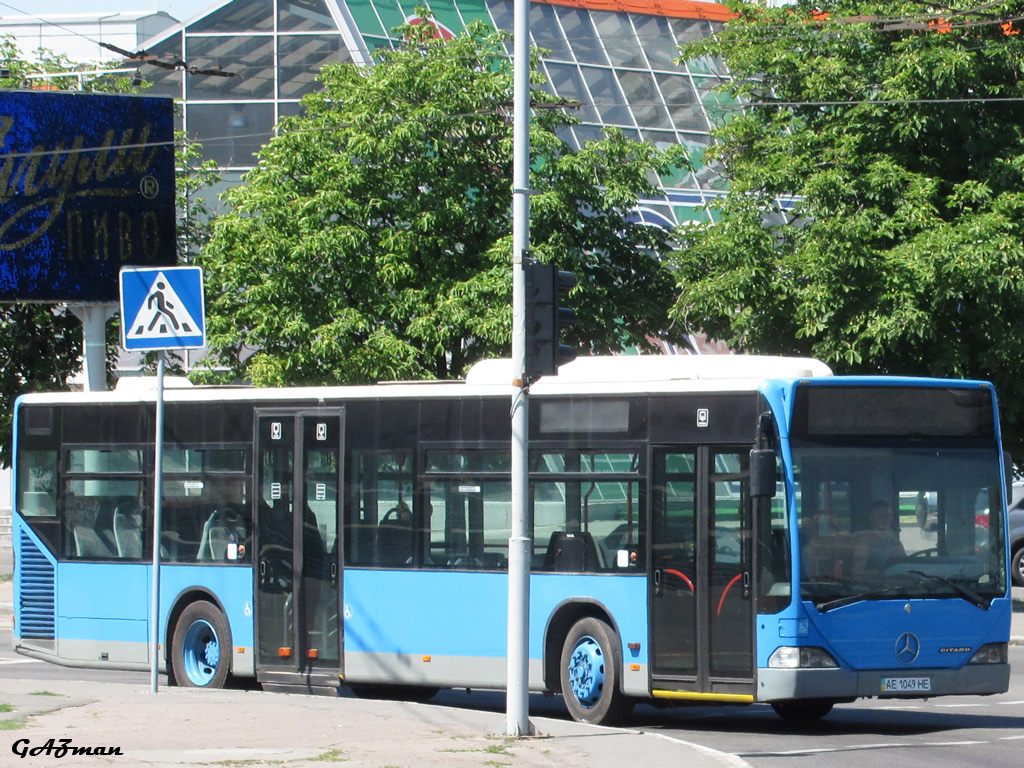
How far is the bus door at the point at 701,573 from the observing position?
11875 mm

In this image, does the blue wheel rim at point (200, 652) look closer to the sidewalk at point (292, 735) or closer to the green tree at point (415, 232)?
the sidewalk at point (292, 735)

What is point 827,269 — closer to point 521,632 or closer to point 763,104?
point 763,104

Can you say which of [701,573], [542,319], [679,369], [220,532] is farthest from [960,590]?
[220,532]

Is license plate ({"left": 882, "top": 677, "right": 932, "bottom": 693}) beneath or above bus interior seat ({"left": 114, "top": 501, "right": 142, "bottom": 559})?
beneath

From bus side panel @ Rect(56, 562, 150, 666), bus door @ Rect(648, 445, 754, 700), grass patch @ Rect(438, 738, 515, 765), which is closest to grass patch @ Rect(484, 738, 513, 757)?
grass patch @ Rect(438, 738, 515, 765)

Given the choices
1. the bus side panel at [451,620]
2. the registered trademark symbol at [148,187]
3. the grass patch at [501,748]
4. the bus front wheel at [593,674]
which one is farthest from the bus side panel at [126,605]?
the registered trademark symbol at [148,187]

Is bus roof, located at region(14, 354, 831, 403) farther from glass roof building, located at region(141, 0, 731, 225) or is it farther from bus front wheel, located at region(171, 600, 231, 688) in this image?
glass roof building, located at region(141, 0, 731, 225)

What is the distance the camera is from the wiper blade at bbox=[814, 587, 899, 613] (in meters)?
11.6

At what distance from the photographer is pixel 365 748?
32.3 feet

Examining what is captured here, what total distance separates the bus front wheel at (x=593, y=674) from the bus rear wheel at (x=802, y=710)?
1.38 meters

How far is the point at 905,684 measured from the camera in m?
11.7

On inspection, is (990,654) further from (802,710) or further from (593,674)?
(593,674)

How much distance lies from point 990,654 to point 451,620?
4.65 m

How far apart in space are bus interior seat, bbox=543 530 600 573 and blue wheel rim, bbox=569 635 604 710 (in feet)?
1.98
